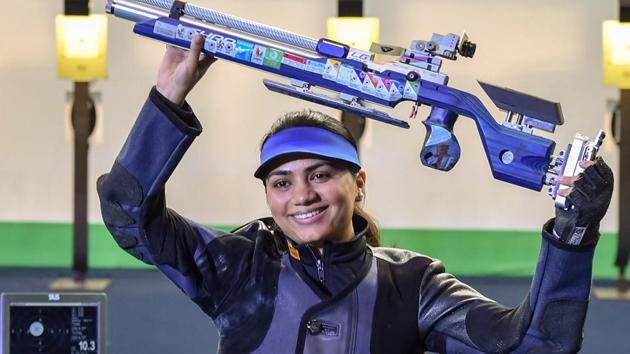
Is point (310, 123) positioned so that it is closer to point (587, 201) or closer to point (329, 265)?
point (329, 265)

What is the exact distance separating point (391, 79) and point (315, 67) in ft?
0.41

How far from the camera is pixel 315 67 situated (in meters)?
1.66

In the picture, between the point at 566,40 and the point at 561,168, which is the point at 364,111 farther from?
the point at 566,40

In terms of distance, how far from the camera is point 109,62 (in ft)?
22.8

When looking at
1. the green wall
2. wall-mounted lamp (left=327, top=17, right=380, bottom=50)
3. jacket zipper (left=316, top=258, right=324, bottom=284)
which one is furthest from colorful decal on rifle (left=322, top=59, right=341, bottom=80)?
the green wall

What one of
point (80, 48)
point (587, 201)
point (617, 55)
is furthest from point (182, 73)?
point (617, 55)

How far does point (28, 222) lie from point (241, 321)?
5642 mm

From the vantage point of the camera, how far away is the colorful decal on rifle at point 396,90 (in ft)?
5.38

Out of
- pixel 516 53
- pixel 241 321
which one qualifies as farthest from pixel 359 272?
pixel 516 53

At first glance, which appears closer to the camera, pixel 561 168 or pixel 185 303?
pixel 561 168

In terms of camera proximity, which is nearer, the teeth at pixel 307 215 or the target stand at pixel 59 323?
the teeth at pixel 307 215

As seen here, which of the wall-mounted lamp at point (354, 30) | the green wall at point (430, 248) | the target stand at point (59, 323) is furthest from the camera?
the green wall at point (430, 248)

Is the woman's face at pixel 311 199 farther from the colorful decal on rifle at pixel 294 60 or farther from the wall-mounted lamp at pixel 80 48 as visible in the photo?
the wall-mounted lamp at pixel 80 48

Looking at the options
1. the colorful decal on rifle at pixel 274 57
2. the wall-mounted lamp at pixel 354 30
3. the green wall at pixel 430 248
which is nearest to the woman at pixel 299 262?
the colorful decal on rifle at pixel 274 57
